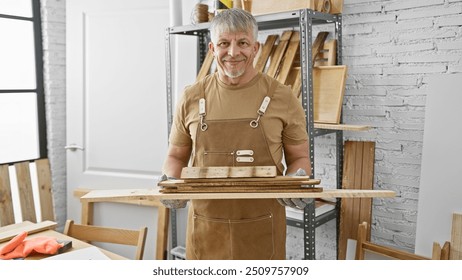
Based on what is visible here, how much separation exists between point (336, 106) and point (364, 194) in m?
1.17

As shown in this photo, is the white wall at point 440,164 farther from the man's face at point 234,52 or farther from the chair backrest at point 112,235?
the chair backrest at point 112,235

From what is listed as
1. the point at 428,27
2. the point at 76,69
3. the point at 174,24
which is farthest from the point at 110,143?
the point at 428,27

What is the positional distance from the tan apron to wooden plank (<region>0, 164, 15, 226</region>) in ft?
4.17

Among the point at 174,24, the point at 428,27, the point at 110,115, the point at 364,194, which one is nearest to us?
the point at 364,194

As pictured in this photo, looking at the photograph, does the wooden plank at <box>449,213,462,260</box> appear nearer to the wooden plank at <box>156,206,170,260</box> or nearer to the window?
the wooden plank at <box>156,206,170,260</box>

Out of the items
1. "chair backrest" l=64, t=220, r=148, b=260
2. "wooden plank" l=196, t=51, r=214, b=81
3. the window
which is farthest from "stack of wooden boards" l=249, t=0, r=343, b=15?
the window

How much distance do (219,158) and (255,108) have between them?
26 cm

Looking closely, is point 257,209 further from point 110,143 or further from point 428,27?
point 110,143

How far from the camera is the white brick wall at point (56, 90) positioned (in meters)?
3.39

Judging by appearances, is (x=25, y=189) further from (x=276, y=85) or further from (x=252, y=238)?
(x=276, y=85)

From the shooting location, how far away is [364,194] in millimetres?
1399

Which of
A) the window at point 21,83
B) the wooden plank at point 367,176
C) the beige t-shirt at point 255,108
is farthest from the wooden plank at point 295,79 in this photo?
the window at point 21,83

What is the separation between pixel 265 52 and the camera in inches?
109
